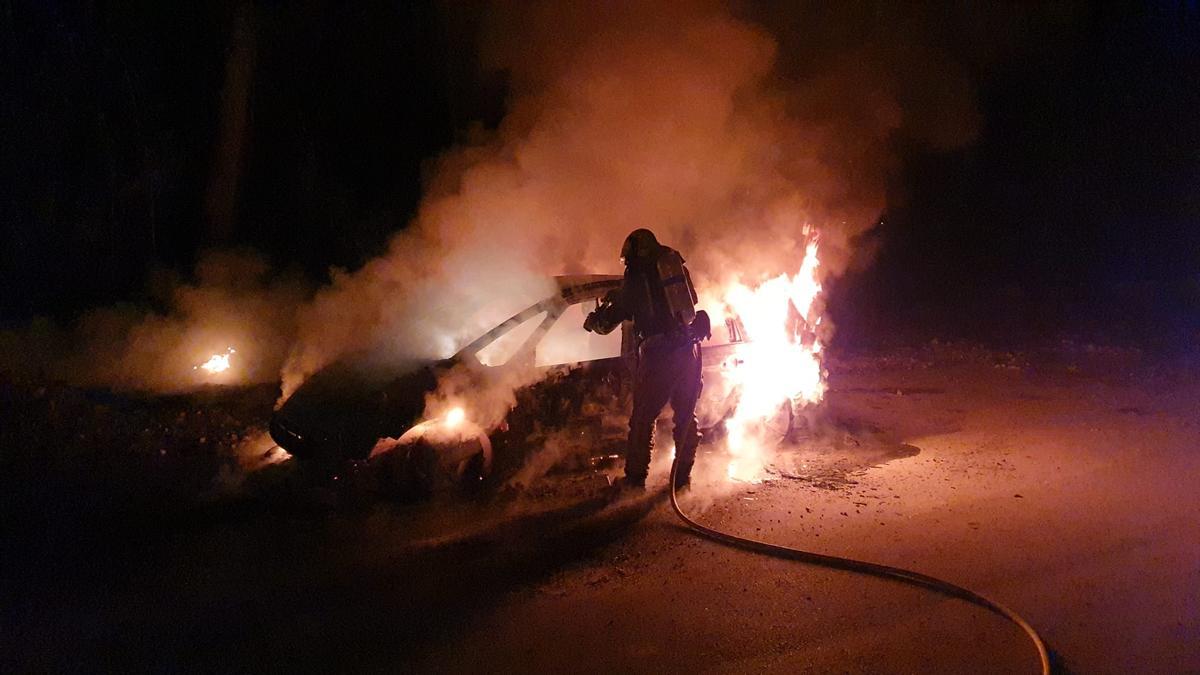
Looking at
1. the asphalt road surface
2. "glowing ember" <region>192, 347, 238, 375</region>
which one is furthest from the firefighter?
"glowing ember" <region>192, 347, 238, 375</region>

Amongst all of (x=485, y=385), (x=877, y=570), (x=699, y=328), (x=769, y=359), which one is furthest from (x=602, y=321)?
(x=877, y=570)

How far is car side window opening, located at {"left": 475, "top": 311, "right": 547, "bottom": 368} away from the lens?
649 cm

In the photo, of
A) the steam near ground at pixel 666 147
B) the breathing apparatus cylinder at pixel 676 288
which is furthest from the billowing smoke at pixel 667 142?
the breathing apparatus cylinder at pixel 676 288

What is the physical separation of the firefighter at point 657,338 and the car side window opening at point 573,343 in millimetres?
776

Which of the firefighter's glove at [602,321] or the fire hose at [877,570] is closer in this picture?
the fire hose at [877,570]

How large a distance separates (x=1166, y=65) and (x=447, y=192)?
17.7 m

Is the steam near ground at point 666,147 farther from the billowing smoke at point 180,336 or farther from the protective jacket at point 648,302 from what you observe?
the protective jacket at point 648,302

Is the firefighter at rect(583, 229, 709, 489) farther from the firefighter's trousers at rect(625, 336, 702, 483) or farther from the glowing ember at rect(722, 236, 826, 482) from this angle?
the glowing ember at rect(722, 236, 826, 482)

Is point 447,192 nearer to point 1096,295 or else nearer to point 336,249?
point 336,249

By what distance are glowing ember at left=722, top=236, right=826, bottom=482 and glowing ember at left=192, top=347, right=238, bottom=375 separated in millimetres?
7917

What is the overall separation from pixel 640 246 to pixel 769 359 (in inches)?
83.5

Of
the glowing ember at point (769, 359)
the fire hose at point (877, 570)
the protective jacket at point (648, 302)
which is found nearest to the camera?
the fire hose at point (877, 570)

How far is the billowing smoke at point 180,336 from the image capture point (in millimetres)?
11336

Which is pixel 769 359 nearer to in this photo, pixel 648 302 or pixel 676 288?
pixel 676 288
